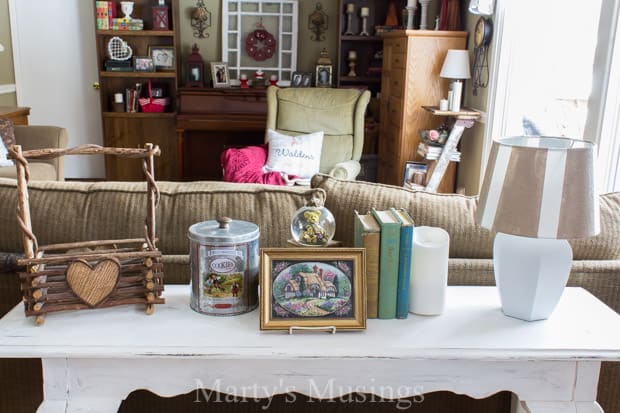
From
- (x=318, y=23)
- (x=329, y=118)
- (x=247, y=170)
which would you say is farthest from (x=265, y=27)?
(x=247, y=170)

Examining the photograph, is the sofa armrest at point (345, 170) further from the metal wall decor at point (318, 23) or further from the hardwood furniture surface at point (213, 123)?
the metal wall decor at point (318, 23)

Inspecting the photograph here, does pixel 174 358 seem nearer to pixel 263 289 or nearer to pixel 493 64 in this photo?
pixel 263 289

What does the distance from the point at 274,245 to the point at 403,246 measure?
370 millimetres

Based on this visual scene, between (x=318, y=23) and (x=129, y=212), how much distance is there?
4.30 m

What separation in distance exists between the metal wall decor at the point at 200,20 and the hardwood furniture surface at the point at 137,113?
8.5 inches

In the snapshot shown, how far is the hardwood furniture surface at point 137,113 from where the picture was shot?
5.12 m

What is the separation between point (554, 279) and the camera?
1146 millimetres

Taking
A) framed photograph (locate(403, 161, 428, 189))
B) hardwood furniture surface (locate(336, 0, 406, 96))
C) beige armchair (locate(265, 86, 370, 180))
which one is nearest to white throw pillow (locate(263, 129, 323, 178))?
beige armchair (locate(265, 86, 370, 180))

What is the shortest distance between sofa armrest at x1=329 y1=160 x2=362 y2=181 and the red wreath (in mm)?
1858

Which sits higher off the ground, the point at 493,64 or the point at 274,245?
the point at 493,64

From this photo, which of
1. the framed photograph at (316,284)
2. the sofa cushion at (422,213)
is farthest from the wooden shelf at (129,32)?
the framed photograph at (316,284)

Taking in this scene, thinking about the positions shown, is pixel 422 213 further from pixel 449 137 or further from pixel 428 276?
pixel 449 137

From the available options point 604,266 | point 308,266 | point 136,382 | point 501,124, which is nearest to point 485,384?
point 308,266

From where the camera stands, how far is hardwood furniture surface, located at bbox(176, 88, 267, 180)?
492 centimetres
